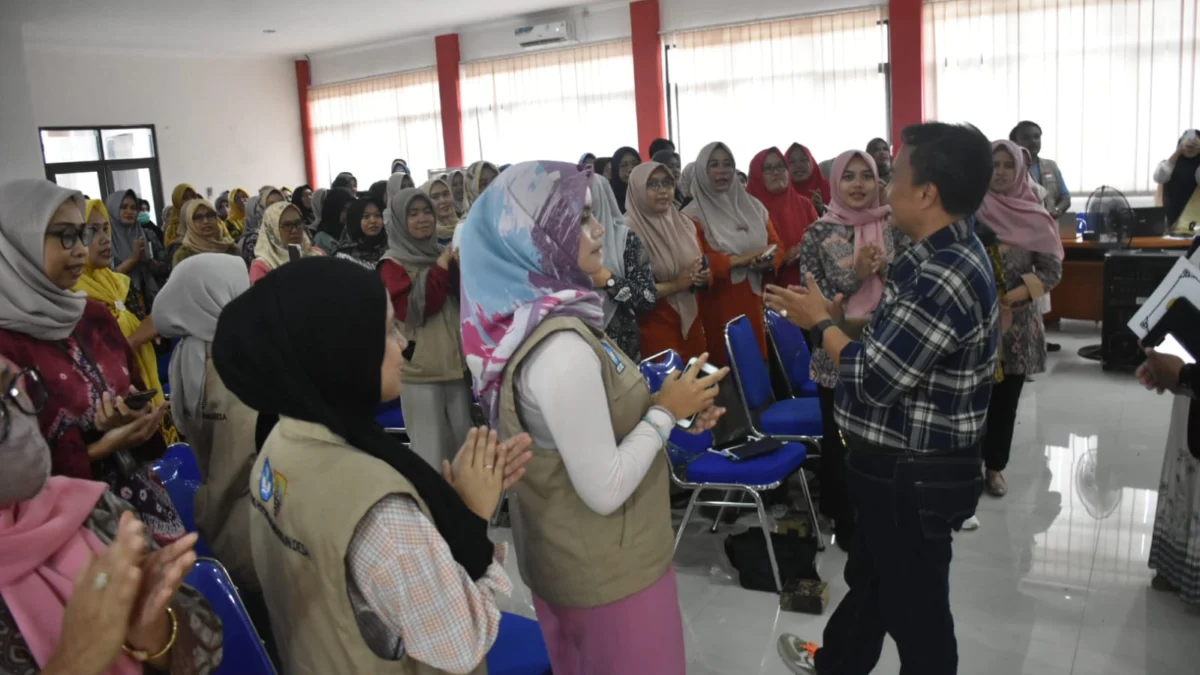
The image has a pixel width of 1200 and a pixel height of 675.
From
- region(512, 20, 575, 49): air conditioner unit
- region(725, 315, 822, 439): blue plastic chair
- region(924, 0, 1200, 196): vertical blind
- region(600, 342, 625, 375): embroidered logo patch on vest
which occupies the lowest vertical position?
region(725, 315, 822, 439): blue plastic chair

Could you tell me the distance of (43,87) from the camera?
10.5 m

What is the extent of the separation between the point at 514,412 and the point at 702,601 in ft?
5.55

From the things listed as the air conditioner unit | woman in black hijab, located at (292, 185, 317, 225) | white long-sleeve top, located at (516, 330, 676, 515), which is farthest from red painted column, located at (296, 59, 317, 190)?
white long-sleeve top, located at (516, 330, 676, 515)

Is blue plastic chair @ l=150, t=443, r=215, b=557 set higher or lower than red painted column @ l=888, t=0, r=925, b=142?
lower

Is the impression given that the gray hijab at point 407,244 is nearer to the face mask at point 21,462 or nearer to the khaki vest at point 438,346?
the khaki vest at point 438,346

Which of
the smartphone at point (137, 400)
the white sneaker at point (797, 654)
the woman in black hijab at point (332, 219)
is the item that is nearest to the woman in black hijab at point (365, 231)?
the woman in black hijab at point (332, 219)

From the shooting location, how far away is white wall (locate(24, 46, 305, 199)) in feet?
35.2

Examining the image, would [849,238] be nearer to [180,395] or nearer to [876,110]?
[180,395]

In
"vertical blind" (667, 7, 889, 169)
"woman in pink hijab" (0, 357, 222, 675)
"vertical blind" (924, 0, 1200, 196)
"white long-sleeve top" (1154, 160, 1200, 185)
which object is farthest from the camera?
"vertical blind" (667, 7, 889, 169)

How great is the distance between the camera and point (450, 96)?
12102 millimetres

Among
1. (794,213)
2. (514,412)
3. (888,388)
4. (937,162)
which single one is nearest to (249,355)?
(514,412)

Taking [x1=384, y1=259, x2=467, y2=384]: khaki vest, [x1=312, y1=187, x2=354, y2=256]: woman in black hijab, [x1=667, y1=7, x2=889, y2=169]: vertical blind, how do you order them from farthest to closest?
[x1=667, y1=7, x2=889, y2=169]: vertical blind → [x1=312, y1=187, x2=354, y2=256]: woman in black hijab → [x1=384, y1=259, x2=467, y2=384]: khaki vest

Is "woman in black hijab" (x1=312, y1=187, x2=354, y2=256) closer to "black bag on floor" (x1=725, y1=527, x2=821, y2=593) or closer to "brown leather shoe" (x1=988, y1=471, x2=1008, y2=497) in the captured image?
"black bag on floor" (x1=725, y1=527, x2=821, y2=593)

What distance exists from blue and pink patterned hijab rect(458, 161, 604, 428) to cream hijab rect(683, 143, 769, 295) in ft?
8.65
